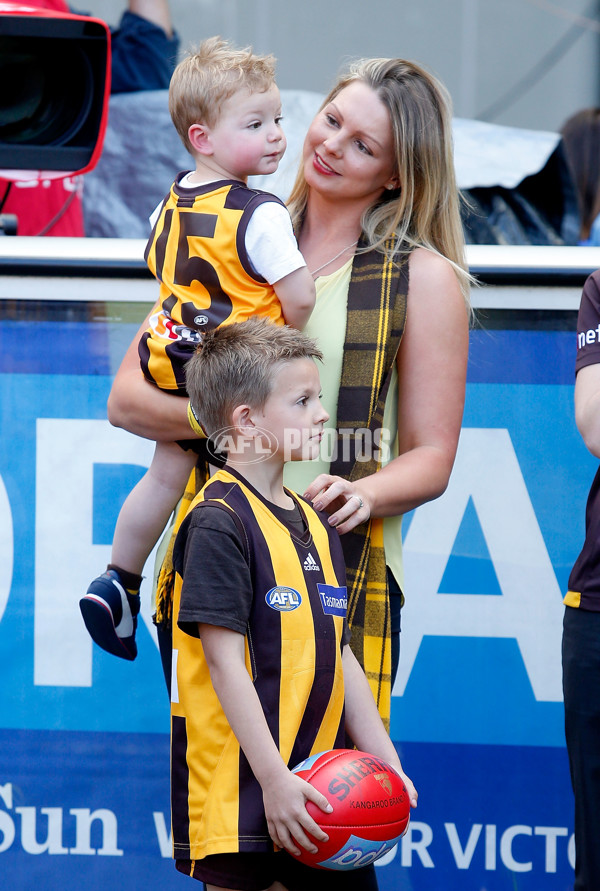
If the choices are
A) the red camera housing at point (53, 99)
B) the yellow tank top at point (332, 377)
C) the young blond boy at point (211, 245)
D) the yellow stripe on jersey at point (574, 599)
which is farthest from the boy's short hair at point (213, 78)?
the yellow stripe on jersey at point (574, 599)

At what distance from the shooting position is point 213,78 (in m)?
1.78

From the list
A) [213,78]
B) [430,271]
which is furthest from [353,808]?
[213,78]

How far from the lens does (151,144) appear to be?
13.0ft

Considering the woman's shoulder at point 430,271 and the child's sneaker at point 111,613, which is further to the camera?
the child's sneaker at point 111,613

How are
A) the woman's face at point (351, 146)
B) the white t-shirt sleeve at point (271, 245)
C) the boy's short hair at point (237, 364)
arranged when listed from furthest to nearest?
the woman's face at point (351, 146) < the white t-shirt sleeve at point (271, 245) < the boy's short hair at point (237, 364)

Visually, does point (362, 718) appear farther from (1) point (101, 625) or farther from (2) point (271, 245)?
(2) point (271, 245)

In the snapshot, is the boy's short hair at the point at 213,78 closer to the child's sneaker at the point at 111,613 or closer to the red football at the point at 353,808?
the child's sneaker at the point at 111,613

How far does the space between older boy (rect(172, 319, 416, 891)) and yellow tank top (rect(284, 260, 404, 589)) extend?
16cm

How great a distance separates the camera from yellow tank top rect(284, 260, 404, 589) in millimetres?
1724

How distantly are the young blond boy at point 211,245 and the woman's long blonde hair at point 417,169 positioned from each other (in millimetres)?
181

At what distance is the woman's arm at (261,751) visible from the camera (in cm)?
140

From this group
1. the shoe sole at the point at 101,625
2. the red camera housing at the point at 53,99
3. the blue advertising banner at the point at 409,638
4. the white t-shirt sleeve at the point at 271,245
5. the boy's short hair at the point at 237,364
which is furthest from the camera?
the red camera housing at the point at 53,99

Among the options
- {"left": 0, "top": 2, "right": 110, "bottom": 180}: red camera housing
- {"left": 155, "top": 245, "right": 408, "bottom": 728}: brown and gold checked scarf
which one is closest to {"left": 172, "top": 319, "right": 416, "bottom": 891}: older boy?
{"left": 155, "top": 245, "right": 408, "bottom": 728}: brown and gold checked scarf

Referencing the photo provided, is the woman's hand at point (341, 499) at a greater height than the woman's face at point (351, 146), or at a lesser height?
lesser
